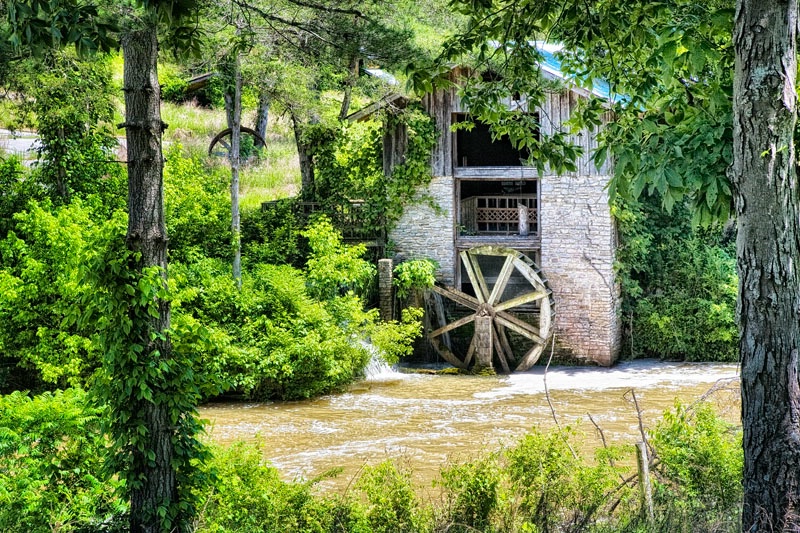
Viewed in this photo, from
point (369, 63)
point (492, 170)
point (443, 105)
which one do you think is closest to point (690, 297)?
point (492, 170)

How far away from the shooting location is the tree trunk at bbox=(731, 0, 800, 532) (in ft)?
15.3

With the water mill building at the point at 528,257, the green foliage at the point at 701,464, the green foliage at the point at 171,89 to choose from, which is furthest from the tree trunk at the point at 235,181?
the green foliage at the point at 171,89

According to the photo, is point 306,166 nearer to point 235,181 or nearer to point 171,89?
point 235,181

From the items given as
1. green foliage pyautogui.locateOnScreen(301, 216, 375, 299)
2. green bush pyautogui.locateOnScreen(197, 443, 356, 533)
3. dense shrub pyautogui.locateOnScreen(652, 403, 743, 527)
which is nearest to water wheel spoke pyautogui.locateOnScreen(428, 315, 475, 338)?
green foliage pyautogui.locateOnScreen(301, 216, 375, 299)

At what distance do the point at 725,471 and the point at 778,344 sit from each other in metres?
1.56

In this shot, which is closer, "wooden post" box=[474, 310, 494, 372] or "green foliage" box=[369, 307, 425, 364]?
"green foliage" box=[369, 307, 425, 364]

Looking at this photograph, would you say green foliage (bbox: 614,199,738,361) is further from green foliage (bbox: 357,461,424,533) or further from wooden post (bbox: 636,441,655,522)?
green foliage (bbox: 357,461,424,533)

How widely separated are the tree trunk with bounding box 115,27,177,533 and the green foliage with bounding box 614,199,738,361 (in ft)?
42.8

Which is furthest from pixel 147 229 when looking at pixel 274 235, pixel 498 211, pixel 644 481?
pixel 498 211

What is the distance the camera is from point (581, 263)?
17453mm

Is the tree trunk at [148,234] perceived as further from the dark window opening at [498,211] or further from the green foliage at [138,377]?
the dark window opening at [498,211]

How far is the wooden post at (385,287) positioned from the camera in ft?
55.9

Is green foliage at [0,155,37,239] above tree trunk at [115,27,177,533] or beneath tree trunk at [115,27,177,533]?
above

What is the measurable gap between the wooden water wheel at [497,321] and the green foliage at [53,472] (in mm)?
11590
